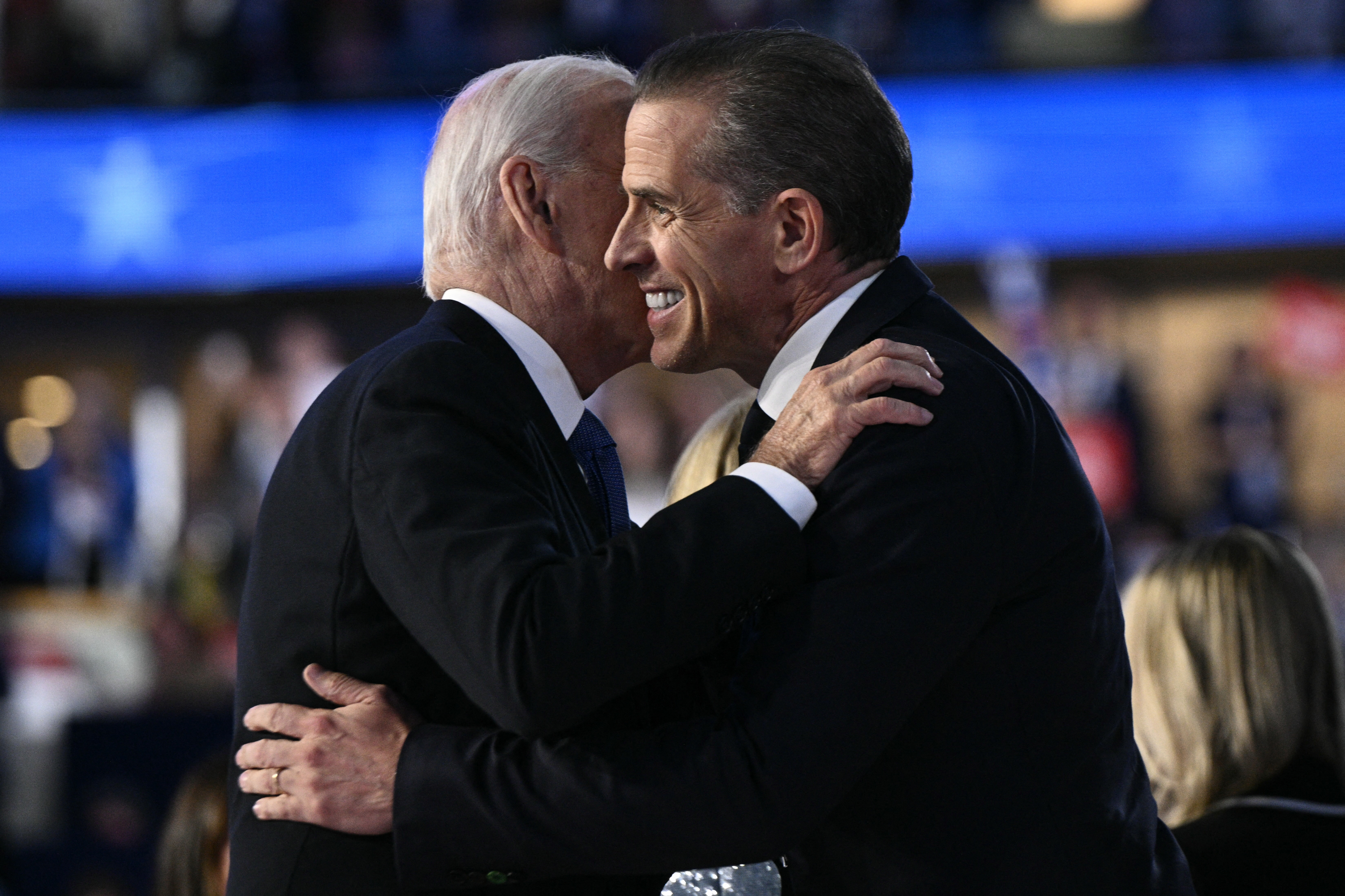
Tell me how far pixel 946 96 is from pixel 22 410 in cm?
706

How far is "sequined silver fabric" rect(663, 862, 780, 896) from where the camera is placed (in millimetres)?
1739

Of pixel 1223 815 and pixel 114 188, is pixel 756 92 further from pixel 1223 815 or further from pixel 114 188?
pixel 114 188

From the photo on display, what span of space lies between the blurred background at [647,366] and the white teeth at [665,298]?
5952 millimetres

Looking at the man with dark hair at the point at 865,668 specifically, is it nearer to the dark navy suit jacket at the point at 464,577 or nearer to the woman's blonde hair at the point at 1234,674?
the dark navy suit jacket at the point at 464,577

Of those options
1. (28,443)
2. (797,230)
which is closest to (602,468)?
(797,230)

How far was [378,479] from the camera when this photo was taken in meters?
1.50

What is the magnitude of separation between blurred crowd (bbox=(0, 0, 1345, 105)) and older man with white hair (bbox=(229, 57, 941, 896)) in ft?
24.1

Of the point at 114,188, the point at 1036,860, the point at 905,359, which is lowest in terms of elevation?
the point at 114,188

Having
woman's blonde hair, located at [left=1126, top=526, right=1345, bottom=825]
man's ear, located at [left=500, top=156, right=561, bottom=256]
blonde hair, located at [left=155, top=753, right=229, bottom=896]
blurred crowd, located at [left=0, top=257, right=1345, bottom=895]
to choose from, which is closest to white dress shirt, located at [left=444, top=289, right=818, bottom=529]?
man's ear, located at [left=500, top=156, right=561, bottom=256]

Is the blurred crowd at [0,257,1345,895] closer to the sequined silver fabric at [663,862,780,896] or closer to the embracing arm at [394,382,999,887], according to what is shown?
the sequined silver fabric at [663,862,780,896]

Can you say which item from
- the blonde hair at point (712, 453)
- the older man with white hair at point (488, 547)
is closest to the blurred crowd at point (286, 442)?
the blonde hair at point (712, 453)

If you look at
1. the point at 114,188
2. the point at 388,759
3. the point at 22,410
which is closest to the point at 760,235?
the point at 388,759

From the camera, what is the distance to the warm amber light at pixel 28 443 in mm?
9055

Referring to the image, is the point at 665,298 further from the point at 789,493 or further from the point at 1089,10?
the point at 1089,10
